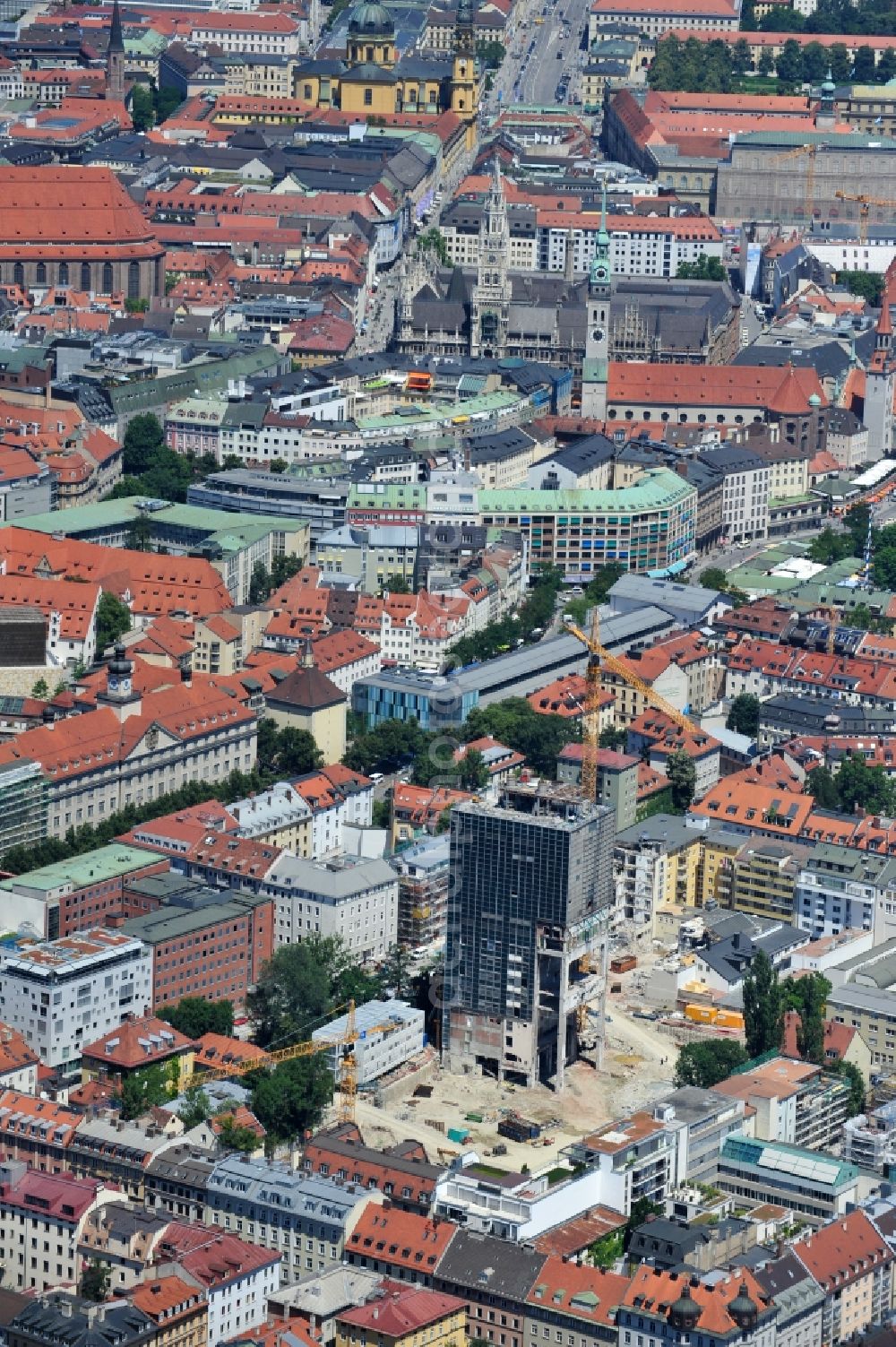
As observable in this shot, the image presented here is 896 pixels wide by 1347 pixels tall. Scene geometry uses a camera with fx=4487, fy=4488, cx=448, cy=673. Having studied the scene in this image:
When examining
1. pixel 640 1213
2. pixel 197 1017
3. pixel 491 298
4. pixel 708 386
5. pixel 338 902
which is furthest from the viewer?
pixel 491 298

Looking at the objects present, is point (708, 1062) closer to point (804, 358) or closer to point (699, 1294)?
point (699, 1294)

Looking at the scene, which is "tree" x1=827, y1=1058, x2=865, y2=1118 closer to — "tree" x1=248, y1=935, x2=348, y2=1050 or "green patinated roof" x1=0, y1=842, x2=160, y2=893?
"tree" x1=248, y1=935, x2=348, y2=1050

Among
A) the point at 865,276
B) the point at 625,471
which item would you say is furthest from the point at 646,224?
the point at 625,471

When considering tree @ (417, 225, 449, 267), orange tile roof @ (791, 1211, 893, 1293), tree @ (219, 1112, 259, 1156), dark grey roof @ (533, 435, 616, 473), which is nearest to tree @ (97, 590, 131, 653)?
dark grey roof @ (533, 435, 616, 473)

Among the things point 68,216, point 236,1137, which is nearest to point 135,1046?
point 236,1137

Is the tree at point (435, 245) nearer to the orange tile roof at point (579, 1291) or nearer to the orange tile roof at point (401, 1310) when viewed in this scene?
the orange tile roof at point (579, 1291)

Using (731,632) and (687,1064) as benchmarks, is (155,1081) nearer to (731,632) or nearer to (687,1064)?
(687,1064)

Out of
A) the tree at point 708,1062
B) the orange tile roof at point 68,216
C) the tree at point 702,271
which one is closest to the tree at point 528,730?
the tree at point 708,1062
